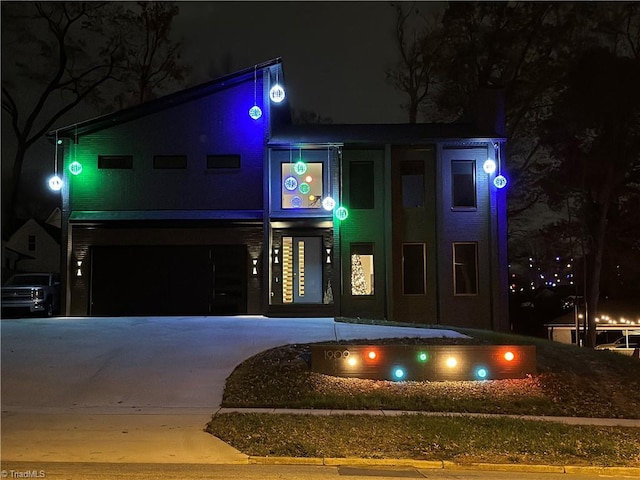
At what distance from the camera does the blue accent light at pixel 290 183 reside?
2223 centimetres

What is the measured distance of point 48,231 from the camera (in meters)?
51.4

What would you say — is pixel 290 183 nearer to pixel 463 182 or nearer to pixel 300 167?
pixel 300 167

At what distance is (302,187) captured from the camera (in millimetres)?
22625

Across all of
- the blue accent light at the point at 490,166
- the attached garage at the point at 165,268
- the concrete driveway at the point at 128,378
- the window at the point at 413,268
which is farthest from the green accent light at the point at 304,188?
the blue accent light at the point at 490,166

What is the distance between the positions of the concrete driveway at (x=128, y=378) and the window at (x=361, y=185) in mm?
4863

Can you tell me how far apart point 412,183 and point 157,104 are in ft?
30.8

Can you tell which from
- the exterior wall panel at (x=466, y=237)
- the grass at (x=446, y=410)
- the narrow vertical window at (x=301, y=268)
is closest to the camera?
the grass at (x=446, y=410)

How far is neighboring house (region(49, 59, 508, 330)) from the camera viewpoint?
22.1m

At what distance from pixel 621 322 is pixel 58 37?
3502 cm

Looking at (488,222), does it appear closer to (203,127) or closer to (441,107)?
(203,127)

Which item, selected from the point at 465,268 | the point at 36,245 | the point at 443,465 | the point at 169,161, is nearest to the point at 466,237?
the point at 465,268

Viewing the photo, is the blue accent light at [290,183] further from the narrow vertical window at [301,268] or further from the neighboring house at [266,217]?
the narrow vertical window at [301,268]

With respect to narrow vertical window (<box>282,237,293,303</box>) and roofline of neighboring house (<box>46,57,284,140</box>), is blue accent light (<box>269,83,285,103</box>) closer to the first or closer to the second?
roofline of neighboring house (<box>46,57,284,140</box>)
